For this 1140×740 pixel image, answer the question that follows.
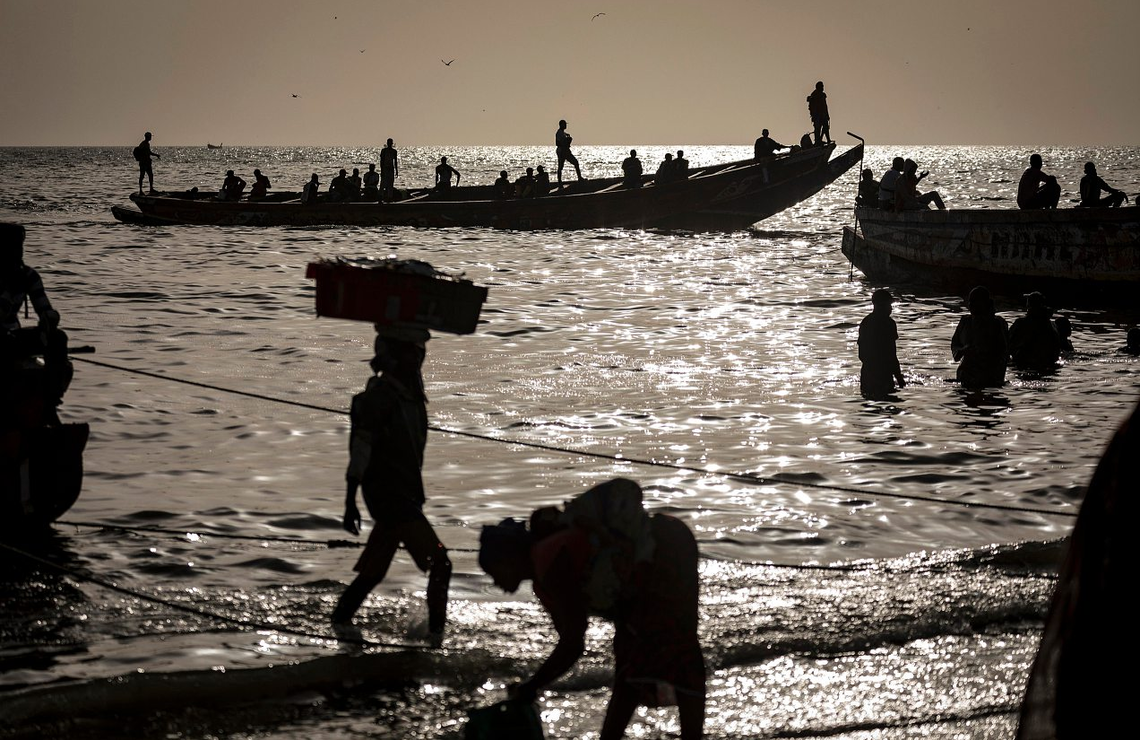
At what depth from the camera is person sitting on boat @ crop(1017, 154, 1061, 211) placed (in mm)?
21922

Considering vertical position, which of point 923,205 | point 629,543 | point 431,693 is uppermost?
point 923,205

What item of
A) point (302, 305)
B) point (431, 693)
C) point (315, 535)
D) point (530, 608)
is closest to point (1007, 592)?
point (530, 608)

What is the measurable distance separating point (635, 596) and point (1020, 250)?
19737 mm

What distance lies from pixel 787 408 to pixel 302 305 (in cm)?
1311

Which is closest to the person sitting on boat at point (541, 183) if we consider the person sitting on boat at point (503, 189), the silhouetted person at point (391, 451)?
the person sitting on boat at point (503, 189)

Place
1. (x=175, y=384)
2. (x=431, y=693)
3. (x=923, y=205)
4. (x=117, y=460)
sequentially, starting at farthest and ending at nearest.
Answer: (x=923, y=205), (x=175, y=384), (x=117, y=460), (x=431, y=693)

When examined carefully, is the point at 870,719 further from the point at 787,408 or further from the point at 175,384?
the point at 175,384

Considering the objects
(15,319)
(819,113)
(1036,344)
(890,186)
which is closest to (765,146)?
(819,113)

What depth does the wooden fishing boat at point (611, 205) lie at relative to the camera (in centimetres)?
3766

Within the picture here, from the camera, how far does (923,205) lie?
1029 inches

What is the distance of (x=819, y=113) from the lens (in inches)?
1393

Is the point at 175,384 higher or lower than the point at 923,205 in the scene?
lower

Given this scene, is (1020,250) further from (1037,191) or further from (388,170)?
(388,170)

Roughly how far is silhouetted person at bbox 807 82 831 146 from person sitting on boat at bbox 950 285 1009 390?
20877 millimetres
